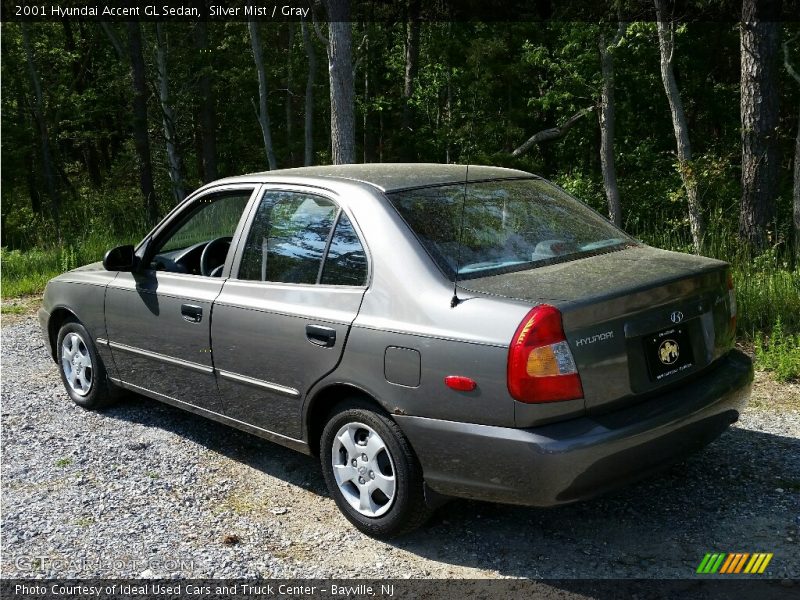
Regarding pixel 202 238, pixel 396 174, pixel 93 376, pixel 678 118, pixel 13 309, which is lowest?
pixel 13 309

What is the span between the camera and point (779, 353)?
628 centimetres

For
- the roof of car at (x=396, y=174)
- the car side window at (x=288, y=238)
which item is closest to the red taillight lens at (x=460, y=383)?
the car side window at (x=288, y=238)

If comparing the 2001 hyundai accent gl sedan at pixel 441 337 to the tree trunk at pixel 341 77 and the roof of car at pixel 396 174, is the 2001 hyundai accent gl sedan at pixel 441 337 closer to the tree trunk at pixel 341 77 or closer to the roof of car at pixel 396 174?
the roof of car at pixel 396 174

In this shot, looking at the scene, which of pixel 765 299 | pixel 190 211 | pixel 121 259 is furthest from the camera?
pixel 765 299

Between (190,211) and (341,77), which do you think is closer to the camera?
(190,211)

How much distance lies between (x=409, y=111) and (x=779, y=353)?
2756 centimetres

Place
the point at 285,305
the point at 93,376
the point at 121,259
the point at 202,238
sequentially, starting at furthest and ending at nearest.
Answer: the point at 93,376 < the point at 202,238 < the point at 121,259 < the point at 285,305

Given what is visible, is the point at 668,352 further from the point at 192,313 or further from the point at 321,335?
the point at 192,313

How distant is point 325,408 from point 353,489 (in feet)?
1.43

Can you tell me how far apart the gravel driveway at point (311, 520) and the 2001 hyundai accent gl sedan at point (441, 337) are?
1.08 ft

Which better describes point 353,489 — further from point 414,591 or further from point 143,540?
point 143,540

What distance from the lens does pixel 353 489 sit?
409cm

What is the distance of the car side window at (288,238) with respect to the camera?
4273mm

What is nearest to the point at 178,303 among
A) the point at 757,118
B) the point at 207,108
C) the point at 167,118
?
the point at 757,118
